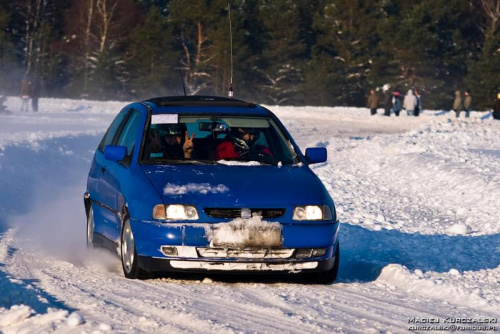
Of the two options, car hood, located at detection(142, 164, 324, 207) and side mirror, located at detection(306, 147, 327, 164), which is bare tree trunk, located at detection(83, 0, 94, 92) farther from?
car hood, located at detection(142, 164, 324, 207)

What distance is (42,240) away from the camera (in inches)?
436

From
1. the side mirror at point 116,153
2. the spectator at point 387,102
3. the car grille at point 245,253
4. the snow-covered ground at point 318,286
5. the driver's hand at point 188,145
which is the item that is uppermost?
the driver's hand at point 188,145

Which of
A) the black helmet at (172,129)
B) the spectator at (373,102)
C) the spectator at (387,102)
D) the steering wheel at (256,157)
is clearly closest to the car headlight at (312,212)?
the steering wheel at (256,157)

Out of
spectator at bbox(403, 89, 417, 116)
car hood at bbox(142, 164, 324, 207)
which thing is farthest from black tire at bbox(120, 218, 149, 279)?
spectator at bbox(403, 89, 417, 116)

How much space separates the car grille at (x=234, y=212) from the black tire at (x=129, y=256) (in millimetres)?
653

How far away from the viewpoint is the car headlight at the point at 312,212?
26.8ft

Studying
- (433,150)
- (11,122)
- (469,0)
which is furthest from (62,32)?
(433,150)

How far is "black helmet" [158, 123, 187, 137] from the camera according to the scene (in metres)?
9.24

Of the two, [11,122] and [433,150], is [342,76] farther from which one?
[433,150]

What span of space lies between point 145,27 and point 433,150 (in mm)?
52846

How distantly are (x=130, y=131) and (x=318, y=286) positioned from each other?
2450 millimetres

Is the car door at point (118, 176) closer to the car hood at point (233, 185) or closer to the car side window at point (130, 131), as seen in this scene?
the car side window at point (130, 131)

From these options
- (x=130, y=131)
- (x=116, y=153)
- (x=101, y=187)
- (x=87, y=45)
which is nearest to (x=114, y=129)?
(x=130, y=131)

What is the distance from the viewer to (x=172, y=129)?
30.5ft
